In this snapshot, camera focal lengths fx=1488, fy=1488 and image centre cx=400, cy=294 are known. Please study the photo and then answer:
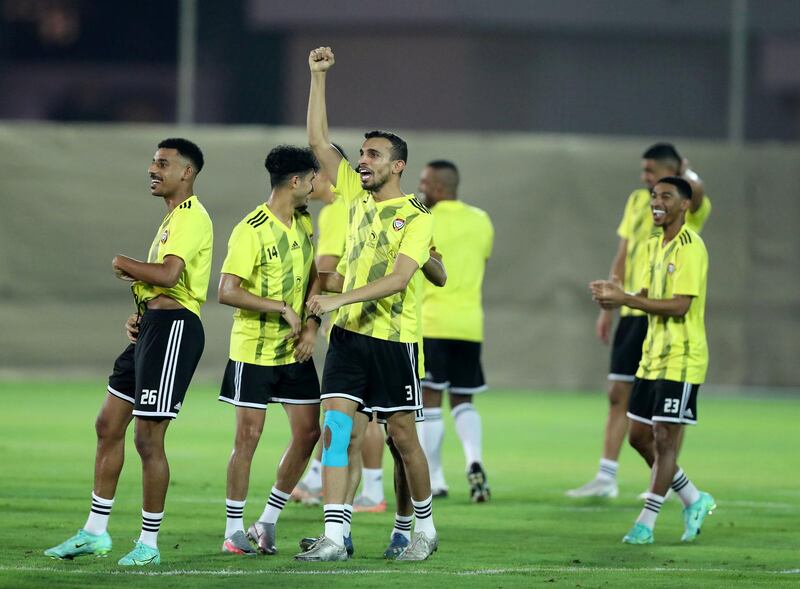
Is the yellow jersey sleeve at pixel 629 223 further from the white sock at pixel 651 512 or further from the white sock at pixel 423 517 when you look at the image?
the white sock at pixel 423 517

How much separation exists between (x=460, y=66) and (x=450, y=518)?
1129cm

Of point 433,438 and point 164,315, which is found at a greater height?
point 164,315

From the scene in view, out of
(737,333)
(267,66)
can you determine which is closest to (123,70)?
(267,66)

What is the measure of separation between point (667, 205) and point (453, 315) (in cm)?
237

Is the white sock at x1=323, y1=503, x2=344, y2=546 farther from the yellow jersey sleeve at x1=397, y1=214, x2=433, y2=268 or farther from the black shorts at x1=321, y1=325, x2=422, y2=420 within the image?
the yellow jersey sleeve at x1=397, y1=214, x2=433, y2=268

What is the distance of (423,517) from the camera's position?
306 inches

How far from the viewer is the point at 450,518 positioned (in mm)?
9508

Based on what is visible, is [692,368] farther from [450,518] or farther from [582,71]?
[582,71]

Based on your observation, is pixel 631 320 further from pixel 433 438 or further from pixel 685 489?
pixel 685 489

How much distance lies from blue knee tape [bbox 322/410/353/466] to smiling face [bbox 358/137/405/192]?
3.98ft

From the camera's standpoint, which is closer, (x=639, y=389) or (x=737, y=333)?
(x=639, y=389)

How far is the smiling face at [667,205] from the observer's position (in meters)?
9.04

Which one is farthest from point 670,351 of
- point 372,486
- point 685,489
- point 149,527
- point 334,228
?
point 149,527

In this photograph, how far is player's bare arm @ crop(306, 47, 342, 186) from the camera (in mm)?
7895
